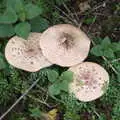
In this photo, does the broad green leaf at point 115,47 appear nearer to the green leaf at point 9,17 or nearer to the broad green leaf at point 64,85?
the broad green leaf at point 64,85

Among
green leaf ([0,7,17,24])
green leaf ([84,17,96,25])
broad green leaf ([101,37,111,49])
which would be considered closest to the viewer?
green leaf ([0,7,17,24])

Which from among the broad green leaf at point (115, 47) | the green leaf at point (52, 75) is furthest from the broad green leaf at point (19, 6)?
the broad green leaf at point (115, 47)

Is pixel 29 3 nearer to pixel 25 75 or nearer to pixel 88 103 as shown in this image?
pixel 25 75

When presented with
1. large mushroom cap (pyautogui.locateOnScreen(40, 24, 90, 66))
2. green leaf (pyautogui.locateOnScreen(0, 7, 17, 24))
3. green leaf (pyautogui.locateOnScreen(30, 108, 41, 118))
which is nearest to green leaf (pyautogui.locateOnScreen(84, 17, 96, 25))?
large mushroom cap (pyautogui.locateOnScreen(40, 24, 90, 66))

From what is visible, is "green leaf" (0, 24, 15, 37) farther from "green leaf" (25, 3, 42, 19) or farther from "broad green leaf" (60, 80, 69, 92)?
"broad green leaf" (60, 80, 69, 92)

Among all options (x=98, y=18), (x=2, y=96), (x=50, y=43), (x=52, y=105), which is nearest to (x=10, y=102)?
(x=2, y=96)
